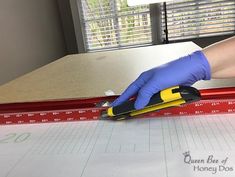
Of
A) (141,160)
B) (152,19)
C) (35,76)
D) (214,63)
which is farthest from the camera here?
(152,19)

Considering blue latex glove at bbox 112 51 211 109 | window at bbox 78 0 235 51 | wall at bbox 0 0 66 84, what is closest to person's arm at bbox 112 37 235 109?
blue latex glove at bbox 112 51 211 109

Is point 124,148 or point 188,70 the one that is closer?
point 124,148

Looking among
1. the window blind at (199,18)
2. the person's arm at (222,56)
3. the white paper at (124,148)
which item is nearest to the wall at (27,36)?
the window blind at (199,18)

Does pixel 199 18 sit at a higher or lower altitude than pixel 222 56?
lower

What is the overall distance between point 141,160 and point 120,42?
306cm

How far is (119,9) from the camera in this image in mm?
3242

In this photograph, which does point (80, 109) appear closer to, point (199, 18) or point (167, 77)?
point (167, 77)

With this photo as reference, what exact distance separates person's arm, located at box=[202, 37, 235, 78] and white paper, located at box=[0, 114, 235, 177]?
0.59 ft

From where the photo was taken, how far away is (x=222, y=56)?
2.14 ft

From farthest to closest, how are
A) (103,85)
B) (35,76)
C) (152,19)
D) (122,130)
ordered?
(152,19)
(35,76)
(103,85)
(122,130)

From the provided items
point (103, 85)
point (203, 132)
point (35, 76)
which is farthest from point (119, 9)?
point (203, 132)

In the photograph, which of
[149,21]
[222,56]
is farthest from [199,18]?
[222,56]

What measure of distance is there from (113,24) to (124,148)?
9.88 feet

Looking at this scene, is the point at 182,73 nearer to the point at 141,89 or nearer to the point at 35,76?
the point at 141,89
